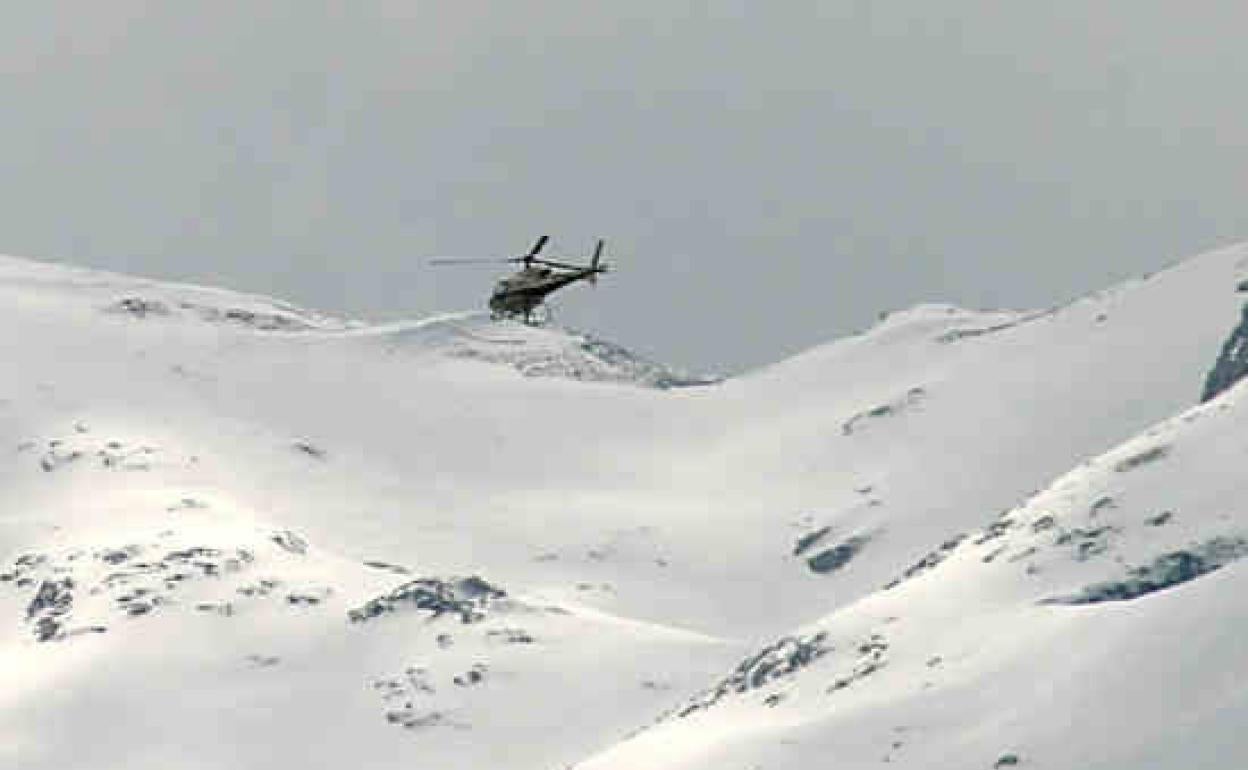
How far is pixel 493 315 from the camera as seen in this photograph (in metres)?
186

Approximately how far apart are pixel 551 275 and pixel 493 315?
11.5 ft

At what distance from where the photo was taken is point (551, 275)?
611 ft
